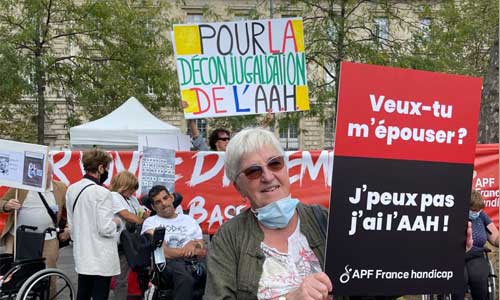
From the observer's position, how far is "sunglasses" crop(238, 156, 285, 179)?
2301mm

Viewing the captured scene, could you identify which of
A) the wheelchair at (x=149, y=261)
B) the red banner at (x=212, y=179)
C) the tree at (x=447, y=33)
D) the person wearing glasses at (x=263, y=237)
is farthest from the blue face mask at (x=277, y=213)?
the tree at (x=447, y=33)

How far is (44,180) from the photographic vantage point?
19.6 feet

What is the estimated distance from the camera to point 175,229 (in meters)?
5.67

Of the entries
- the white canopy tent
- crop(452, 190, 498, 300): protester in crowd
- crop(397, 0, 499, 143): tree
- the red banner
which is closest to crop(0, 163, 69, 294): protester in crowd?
the red banner

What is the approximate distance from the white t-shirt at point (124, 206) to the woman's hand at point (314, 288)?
13.3ft

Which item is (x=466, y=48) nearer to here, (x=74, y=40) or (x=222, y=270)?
(x=74, y=40)

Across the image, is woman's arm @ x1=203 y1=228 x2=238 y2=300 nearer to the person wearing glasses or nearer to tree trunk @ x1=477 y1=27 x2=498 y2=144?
the person wearing glasses

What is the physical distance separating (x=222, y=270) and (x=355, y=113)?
778mm

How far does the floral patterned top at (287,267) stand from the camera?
2.18 meters

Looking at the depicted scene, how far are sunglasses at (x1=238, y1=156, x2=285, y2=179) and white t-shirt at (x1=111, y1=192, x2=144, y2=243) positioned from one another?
3.80 metres

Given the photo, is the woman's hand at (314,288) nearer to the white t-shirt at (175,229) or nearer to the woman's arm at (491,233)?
the white t-shirt at (175,229)

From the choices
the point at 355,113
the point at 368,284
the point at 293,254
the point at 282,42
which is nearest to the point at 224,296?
the point at 293,254

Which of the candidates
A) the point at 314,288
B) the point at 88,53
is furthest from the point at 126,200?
the point at 88,53

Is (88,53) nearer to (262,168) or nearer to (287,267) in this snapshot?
(262,168)
